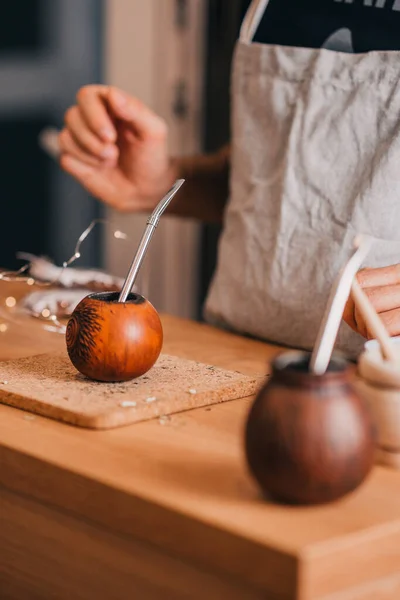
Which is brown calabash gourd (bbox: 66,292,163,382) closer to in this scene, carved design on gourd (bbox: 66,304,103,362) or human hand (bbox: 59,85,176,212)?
carved design on gourd (bbox: 66,304,103,362)

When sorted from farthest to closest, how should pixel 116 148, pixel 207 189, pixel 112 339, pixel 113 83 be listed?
pixel 113 83
pixel 207 189
pixel 116 148
pixel 112 339

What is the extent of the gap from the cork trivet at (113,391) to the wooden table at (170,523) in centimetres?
1

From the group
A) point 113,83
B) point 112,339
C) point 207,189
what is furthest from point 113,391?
point 113,83

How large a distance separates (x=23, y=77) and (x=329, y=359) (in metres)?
2.40

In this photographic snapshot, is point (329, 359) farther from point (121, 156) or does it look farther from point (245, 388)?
point (121, 156)

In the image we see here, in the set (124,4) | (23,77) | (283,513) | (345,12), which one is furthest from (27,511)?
(124,4)

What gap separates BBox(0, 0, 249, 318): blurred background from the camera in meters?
2.82

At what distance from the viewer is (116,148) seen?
4.37 feet

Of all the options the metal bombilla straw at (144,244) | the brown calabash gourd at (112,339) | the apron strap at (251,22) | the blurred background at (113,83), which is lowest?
the blurred background at (113,83)

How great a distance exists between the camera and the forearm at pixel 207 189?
152 cm

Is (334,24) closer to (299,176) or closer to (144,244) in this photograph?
(299,176)

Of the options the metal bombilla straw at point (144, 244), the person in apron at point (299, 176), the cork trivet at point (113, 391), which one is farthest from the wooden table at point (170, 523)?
the person in apron at point (299, 176)

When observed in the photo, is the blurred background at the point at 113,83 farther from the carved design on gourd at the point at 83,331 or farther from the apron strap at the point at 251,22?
the carved design on gourd at the point at 83,331

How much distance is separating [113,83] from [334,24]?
2088 mm
